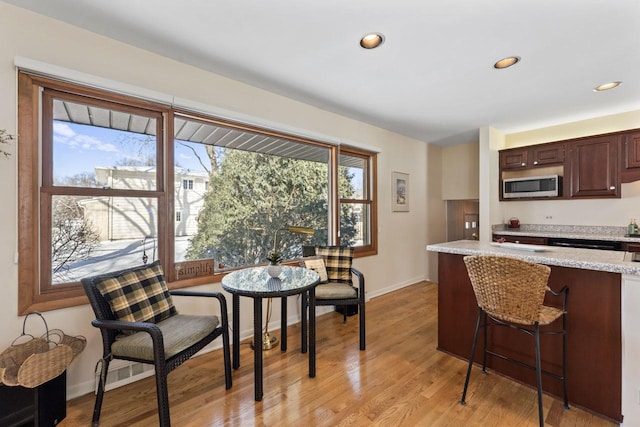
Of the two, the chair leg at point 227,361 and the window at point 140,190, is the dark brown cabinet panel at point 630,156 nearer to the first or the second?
the window at point 140,190

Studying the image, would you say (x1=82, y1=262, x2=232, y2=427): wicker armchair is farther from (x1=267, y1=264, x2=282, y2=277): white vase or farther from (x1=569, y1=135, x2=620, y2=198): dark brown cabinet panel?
(x1=569, y1=135, x2=620, y2=198): dark brown cabinet panel

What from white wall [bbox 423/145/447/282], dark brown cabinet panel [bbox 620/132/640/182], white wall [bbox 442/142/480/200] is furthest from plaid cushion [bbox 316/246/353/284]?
Result: dark brown cabinet panel [bbox 620/132/640/182]

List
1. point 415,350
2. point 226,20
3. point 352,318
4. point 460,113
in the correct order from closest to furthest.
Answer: point 226,20, point 415,350, point 352,318, point 460,113

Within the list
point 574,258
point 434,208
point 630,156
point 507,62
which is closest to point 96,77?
point 507,62

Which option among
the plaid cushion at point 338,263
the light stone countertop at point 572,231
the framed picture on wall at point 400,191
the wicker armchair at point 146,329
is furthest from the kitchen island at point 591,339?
the framed picture on wall at point 400,191

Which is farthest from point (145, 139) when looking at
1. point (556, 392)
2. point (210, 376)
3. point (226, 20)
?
point (556, 392)

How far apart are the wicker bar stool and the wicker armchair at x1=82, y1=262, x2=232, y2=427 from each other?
1.79 m

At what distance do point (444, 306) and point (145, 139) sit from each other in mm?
2963

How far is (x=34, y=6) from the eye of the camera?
5.75ft

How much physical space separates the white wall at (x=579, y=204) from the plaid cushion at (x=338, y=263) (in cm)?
293

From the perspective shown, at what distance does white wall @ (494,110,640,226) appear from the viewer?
3.68m

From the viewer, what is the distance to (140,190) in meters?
2.26

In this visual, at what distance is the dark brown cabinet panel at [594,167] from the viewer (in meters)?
3.57

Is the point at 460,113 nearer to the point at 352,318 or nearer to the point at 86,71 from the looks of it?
the point at 352,318
